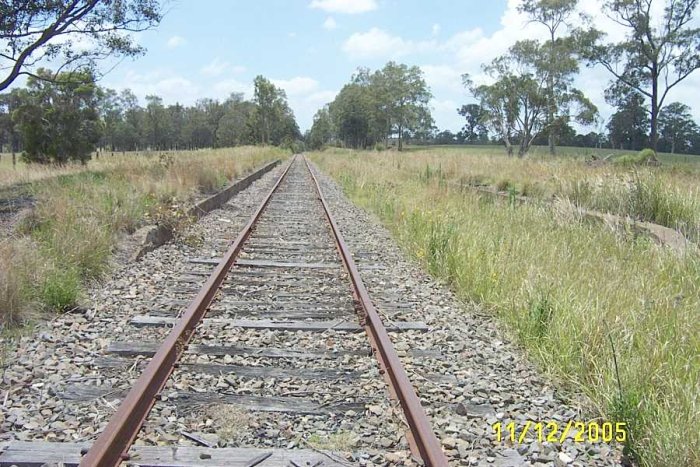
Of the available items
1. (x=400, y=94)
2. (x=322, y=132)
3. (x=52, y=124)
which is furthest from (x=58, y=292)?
(x=322, y=132)

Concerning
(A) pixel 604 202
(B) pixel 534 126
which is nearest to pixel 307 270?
(A) pixel 604 202

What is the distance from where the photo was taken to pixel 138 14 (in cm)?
1708

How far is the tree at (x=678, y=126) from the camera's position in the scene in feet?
263

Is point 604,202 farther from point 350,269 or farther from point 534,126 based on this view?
point 534,126

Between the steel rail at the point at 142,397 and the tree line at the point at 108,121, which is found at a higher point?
the tree line at the point at 108,121

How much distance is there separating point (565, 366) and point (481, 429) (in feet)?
3.36

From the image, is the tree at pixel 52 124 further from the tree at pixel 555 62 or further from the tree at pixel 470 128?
the tree at pixel 470 128

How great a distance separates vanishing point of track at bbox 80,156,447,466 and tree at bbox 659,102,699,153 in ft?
281

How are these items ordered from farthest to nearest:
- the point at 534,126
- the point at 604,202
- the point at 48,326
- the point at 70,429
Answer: the point at 534,126 < the point at 604,202 < the point at 48,326 < the point at 70,429

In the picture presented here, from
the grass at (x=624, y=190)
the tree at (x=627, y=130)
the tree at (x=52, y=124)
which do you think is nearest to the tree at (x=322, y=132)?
the tree at (x=627, y=130)

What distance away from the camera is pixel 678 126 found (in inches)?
3199
